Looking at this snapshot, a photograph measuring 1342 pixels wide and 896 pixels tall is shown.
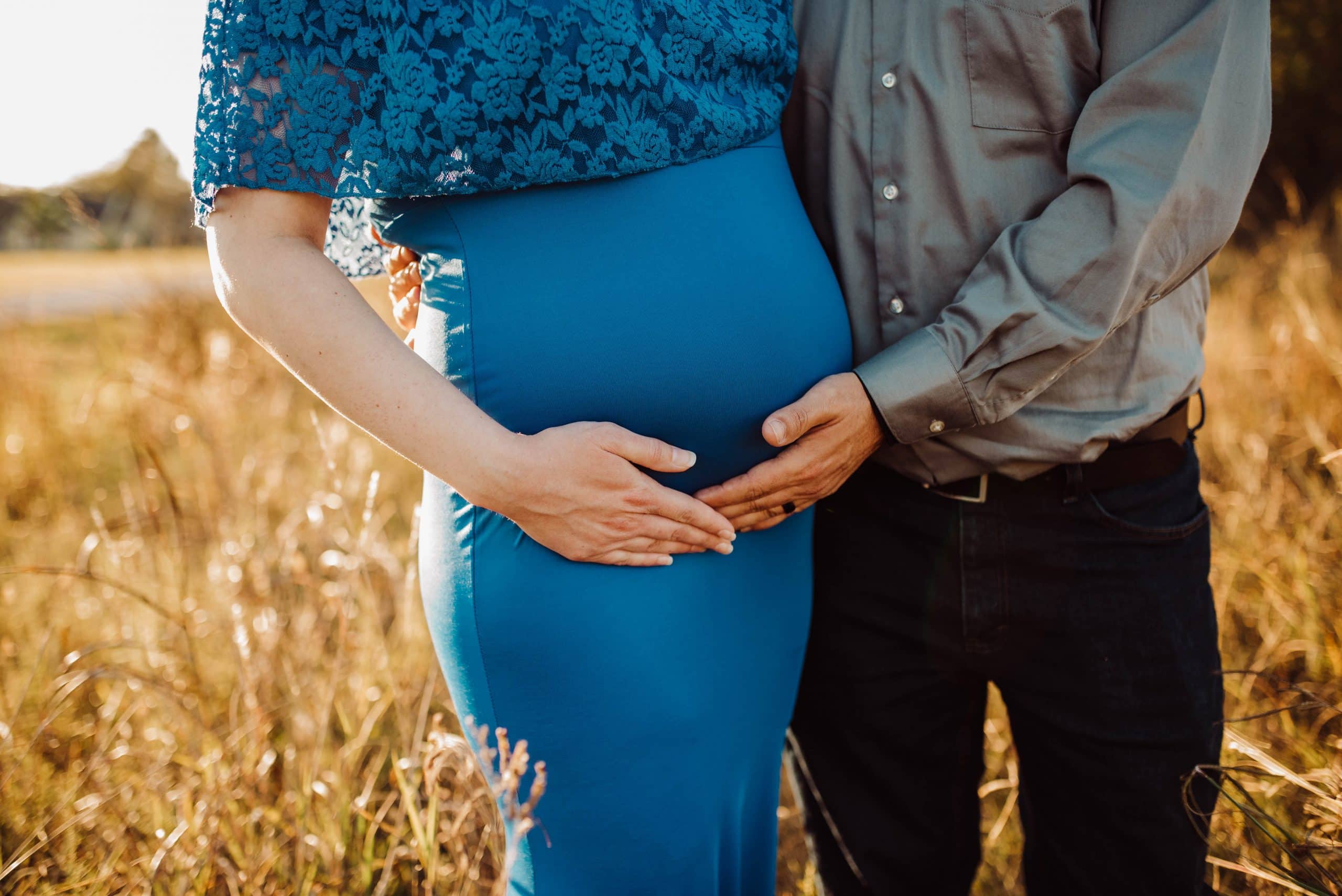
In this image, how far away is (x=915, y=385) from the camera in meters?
1.22

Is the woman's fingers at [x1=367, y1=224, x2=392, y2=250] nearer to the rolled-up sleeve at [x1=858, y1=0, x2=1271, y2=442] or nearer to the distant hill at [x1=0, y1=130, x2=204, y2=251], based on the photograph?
the rolled-up sleeve at [x1=858, y1=0, x2=1271, y2=442]

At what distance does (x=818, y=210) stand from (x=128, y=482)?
3.93 meters

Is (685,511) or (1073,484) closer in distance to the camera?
(685,511)

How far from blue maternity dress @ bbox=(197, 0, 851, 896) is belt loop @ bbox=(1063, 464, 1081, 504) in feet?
1.43

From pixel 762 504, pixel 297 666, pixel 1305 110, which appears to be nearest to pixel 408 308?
pixel 762 504

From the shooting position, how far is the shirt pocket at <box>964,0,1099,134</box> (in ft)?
4.01

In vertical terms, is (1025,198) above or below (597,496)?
above

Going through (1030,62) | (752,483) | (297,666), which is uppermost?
(1030,62)

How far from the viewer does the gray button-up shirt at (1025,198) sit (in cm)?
116

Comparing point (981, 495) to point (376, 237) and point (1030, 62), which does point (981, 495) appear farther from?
point (376, 237)

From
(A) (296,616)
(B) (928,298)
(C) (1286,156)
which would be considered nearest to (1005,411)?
(B) (928,298)

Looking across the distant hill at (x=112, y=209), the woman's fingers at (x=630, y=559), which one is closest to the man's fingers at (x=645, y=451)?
the woman's fingers at (x=630, y=559)

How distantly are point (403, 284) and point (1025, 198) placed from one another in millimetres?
985

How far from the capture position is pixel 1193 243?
1.18m
